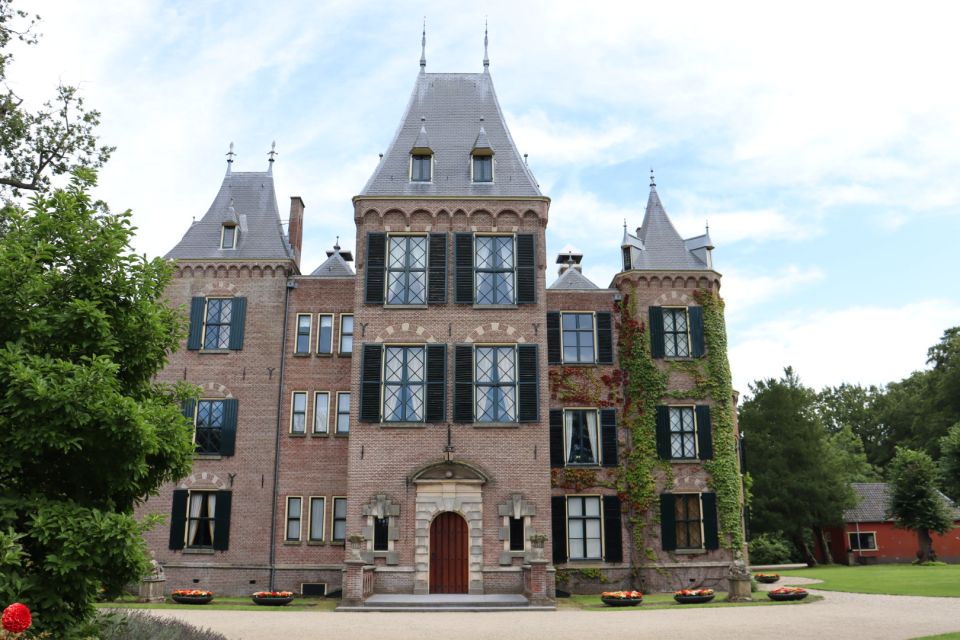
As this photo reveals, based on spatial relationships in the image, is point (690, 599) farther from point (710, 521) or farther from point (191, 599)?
point (191, 599)

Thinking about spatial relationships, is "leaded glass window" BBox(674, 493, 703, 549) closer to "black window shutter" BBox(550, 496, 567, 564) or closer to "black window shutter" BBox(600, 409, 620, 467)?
"black window shutter" BBox(600, 409, 620, 467)

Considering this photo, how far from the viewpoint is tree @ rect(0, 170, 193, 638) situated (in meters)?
9.77

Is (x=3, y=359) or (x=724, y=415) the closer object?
(x=3, y=359)

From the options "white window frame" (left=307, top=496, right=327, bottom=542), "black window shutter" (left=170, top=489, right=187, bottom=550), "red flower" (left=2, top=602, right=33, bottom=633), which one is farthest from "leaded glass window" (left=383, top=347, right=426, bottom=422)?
"red flower" (left=2, top=602, right=33, bottom=633)

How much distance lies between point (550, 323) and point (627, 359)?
3007 mm

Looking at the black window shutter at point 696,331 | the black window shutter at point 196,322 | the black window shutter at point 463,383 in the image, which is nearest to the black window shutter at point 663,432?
the black window shutter at point 696,331

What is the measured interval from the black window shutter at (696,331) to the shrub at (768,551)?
83.8ft

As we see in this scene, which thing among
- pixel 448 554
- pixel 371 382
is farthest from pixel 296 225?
pixel 448 554

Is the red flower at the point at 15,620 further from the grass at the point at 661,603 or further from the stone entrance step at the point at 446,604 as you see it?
the grass at the point at 661,603

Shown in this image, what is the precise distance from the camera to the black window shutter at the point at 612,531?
2600cm

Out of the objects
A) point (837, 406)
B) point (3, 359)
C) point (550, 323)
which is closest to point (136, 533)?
point (3, 359)

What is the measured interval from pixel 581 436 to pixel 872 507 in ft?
105

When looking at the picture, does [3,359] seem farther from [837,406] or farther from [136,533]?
[837,406]

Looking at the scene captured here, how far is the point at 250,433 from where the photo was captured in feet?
88.3
